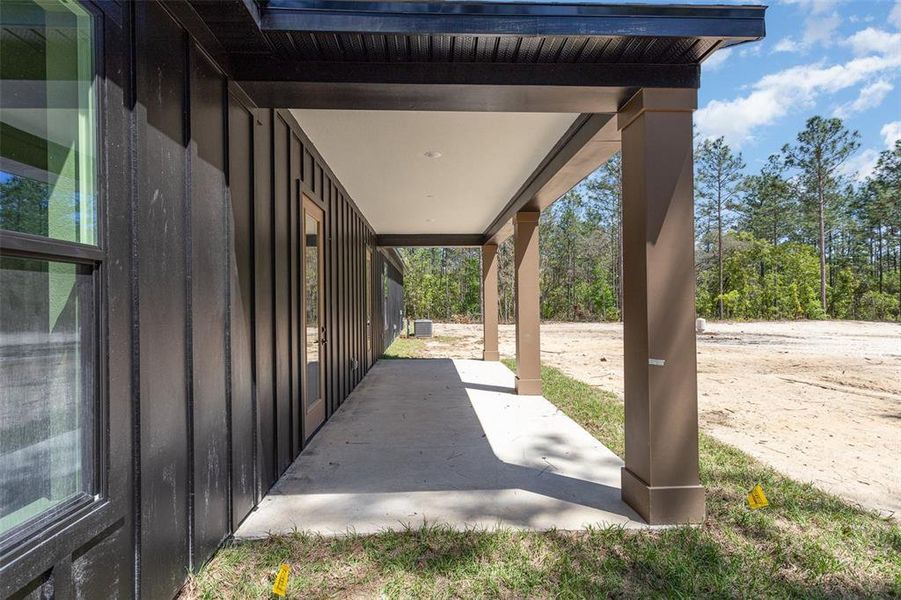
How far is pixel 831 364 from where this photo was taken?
9.15 metres

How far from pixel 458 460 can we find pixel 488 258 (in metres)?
6.64

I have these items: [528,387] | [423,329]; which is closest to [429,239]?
[528,387]

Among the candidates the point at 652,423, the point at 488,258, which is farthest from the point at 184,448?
the point at 488,258

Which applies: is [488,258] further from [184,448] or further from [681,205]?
[184,448]

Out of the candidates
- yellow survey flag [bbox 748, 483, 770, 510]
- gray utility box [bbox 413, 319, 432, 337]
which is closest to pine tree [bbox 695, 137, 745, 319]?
gray utility box [bbox 413, 319, 432, 337]

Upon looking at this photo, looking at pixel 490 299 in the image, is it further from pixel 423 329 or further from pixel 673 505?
pixel 423 329

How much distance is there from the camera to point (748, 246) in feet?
92.6

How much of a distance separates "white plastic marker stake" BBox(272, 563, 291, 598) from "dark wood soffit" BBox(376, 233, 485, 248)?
8.18 meters

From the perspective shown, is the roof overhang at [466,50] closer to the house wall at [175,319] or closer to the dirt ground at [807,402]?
the house wall at [175,319]

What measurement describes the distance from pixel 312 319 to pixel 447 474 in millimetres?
1985

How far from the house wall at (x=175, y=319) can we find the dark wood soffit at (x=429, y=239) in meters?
6.55

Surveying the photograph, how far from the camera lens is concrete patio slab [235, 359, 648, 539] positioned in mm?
2656

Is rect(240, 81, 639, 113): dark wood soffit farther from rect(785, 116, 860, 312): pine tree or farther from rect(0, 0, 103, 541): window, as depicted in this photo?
rect(785, 116, 860, 312): pine tree

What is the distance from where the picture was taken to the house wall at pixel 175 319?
5.05ft
